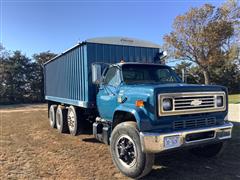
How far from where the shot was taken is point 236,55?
28031 millimetres

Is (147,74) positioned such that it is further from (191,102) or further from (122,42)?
(122,42)

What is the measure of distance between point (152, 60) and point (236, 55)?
22140 millimetres

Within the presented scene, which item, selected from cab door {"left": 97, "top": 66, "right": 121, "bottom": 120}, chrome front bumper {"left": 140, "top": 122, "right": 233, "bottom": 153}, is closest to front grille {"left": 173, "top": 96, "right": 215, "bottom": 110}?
chrome front bumper {"left": 140, "top": 122, "right": 233, "bottom": 153}

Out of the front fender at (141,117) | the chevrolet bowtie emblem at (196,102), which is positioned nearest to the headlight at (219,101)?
the chevrolet bowtie emblem at (196,102)

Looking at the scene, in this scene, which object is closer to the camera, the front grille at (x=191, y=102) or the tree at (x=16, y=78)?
the front grille at (x=191, y=102)

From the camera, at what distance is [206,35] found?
2612 centimetres

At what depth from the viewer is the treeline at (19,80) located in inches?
1361

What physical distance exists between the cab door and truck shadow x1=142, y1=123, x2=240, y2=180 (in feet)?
5.25

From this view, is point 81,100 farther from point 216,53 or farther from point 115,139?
point 216,53

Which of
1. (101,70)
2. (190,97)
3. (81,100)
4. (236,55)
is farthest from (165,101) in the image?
(236,55)

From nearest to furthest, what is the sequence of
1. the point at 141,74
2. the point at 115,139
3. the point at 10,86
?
the point at 115,139 < the point at 141,74 < the point at 10,86

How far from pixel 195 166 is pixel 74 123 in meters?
4.42

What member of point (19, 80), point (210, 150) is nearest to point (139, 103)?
point (210, 150)

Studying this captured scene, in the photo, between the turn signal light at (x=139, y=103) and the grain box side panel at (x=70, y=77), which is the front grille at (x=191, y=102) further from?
the grain box side panel at (x=70, y=77)
